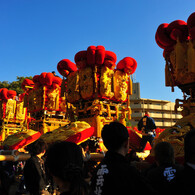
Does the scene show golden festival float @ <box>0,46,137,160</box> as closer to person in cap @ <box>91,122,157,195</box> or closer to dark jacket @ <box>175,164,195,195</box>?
person in cap @ <box>91,122,157,195</box>

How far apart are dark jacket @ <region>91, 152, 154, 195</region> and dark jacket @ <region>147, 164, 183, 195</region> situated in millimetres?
512

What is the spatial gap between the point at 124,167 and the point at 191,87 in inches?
177

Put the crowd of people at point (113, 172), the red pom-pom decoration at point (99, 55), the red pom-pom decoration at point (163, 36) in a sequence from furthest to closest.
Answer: the red pom-pom decoration at point (99, 55) < the red pom-pom decoration at point (163, 36) < the crowd of people at point (113, 172)

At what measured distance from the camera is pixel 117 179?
1444 millimetres

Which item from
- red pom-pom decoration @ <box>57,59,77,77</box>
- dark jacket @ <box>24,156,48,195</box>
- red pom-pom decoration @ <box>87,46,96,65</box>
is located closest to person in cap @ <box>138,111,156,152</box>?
red pom-pom decoration @ <box>87,46,96,65</box>

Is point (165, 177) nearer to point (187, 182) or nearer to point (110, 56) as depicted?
point (187, 182)

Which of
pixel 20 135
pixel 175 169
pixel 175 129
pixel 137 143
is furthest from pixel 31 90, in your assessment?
pixel 175 169

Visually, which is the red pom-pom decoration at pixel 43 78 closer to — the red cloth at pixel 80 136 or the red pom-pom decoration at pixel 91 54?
the red pom-pom decoration at pixel 91 54

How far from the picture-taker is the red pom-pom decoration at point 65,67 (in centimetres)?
855

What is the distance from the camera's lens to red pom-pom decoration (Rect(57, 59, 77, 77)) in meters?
8.55

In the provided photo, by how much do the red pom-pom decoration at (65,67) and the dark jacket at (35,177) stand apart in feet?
19.4

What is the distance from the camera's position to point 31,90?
35.9 feet

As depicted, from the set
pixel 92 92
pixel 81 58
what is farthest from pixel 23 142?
pixel 81 58

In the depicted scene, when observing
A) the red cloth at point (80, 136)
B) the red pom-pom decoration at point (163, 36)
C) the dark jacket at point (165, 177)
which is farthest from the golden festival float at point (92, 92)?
the dark jacket at point (165, 177)
